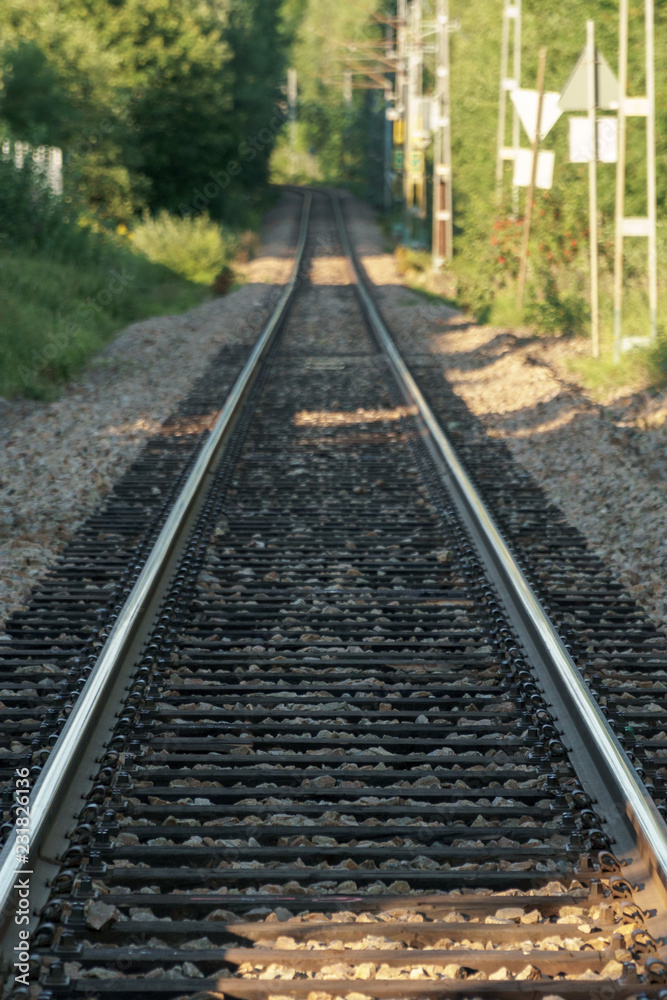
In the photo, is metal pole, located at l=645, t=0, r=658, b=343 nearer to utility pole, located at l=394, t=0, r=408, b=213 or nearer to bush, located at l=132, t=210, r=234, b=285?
bush, located at l=132, t=210, r=234, b=285

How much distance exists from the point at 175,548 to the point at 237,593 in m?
0.67

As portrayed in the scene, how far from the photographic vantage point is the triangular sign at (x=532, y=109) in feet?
50.9

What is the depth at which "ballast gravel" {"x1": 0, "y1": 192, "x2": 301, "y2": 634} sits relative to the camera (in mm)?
6691

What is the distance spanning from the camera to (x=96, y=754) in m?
3.78

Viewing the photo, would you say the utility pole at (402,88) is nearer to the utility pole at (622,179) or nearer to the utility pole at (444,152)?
the utility pole at (444,152)

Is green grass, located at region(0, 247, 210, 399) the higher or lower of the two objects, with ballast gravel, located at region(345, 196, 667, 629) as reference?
higher

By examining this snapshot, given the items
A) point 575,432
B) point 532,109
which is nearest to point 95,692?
point 575,432

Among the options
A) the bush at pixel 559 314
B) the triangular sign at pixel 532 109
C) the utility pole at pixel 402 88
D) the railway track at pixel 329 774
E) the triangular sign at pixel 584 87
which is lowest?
the railway track at pixel 329 774

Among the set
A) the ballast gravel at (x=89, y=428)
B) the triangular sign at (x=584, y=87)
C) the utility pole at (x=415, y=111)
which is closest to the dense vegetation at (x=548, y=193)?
→ the utility pole at (x=415, y=111)

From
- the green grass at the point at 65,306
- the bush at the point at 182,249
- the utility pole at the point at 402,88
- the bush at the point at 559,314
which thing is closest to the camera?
the green grass at the point at 65,306

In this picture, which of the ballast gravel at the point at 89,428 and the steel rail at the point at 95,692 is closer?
the steel rail at the point at 95,692

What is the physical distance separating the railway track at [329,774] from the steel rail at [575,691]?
15mm

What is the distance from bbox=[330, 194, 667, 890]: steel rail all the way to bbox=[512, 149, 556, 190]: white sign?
30.3ft

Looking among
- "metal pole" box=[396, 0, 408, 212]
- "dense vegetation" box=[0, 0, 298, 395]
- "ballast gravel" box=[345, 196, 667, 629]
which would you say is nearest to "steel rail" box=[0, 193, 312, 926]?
"ballast gravel" box=[345, 196, 667, 629]
